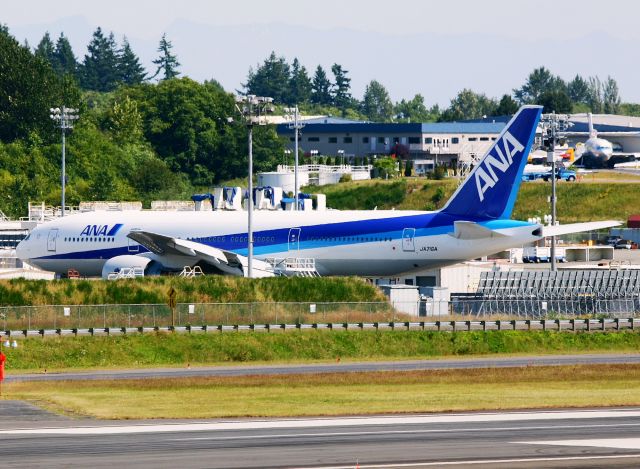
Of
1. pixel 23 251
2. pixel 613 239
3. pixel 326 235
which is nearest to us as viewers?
pixel 326 235

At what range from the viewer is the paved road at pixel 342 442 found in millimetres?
32031

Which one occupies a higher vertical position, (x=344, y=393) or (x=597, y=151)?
(x=597, y=151)

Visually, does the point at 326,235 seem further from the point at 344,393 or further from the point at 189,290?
the point at 344,393

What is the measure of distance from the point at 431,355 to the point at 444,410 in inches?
895

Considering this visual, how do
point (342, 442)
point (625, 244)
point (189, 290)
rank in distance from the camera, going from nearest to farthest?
point (342, 442) → point (189, 290) → point (625, 244)

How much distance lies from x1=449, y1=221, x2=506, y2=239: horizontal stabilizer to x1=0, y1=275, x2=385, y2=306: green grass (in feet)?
19.3

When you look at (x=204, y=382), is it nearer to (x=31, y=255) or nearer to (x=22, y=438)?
(x=22, y=438)

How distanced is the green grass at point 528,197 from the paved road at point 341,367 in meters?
79.1

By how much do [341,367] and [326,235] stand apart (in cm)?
1573

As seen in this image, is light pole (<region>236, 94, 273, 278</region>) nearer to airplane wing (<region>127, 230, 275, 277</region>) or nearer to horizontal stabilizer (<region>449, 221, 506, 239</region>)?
airplane wing (<region>127, 230, 275, 277</region>)

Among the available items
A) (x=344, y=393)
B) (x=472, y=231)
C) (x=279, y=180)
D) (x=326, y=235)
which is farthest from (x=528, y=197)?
(x=344, y=393)

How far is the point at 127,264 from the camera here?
75.8 m

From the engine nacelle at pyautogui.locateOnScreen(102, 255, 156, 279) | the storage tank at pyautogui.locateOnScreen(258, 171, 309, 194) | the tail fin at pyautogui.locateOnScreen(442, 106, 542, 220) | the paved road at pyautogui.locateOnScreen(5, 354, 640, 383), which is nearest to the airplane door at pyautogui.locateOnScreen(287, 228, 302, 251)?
the engine nacelle at pyautogui.locateOnScreen(102, 255, 156, 279)

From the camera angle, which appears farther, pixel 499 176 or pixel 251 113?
pixel 251 113
